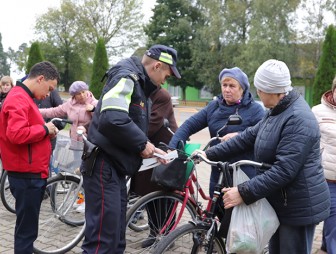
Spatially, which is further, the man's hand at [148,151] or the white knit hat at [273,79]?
the man's hand at [148,151]

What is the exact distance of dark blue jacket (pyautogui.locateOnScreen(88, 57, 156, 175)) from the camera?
2822 millimetres

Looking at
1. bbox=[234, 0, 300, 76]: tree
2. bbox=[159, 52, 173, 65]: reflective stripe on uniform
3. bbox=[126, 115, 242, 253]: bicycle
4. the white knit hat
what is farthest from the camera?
bbox=[234, 0, 300, 76]: tree

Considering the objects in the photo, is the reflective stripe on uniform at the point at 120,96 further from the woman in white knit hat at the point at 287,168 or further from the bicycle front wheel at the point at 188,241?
the bicycle front wheel at the point at 188,241

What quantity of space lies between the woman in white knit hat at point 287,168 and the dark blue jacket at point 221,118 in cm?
103

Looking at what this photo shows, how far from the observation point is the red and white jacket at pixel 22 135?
10.9 feet

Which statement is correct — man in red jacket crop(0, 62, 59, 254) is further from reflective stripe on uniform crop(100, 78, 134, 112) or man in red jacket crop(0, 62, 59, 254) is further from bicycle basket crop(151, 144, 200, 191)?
bicycle basket crop(151, 144, 200, 191)

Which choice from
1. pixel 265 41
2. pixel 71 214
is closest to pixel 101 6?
pixel 265 41

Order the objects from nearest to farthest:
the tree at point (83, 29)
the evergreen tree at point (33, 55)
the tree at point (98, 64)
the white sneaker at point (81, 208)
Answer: the white sneaker at point (81, 208) → the evergreen tree at point (33, 55) → the tree at point (98, 64) → the tree at point (83, 29)

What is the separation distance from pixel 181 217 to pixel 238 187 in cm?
102

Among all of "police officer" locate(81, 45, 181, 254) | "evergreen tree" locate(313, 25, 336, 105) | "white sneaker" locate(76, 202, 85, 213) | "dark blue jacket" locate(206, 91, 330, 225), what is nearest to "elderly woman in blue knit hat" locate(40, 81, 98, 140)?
"white sneaker" locate(76, 202, 85, 213)

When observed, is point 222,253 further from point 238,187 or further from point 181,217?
point 238,187

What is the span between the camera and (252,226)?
111 inches

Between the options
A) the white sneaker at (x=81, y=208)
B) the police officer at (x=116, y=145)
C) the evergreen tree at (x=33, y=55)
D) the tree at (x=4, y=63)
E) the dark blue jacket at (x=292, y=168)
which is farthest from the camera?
the tree at (x=4, y=63)

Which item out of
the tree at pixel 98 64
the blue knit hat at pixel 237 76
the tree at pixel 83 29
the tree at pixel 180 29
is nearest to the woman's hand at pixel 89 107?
the blue knit hat at pixel 237 76
